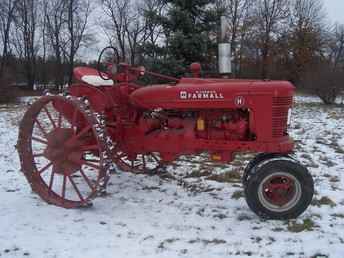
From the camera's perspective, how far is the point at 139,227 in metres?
4.10

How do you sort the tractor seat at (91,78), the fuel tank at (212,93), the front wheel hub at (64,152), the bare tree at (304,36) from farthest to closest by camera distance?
the bare tree at (304,36)
the tractor seat at (91,78)
the front wheel hub at (64,152)
the fuel tank at (212,93)

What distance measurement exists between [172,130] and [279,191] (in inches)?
54.2

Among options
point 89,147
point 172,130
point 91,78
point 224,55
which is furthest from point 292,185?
point 91,78

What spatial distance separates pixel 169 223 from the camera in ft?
13.8

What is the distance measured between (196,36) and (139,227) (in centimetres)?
1033

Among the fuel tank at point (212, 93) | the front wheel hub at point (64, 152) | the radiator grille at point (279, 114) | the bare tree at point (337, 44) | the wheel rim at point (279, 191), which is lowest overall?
the wheel rim at point (279, 191)

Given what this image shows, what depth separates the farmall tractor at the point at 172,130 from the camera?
4266 mm

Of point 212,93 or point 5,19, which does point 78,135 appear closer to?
point 212,93

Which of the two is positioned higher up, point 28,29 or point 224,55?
point 28,29

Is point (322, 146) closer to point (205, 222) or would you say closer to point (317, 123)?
point (317, 123)

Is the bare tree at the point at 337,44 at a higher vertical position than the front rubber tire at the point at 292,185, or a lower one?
higher

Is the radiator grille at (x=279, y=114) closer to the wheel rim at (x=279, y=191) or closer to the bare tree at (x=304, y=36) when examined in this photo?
the wheel rim at (x=279, y=191)

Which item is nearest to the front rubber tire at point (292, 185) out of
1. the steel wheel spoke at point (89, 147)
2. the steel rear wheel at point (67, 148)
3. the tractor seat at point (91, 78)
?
the steel rear wheel at point (67, 148)

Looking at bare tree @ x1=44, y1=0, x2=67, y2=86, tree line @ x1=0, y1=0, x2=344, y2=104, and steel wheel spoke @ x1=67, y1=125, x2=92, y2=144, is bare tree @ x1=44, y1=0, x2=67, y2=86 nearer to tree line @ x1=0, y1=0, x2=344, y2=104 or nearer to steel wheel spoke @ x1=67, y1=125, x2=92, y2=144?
tree line @ x1=0, y1=0, x2=344, y2=104
